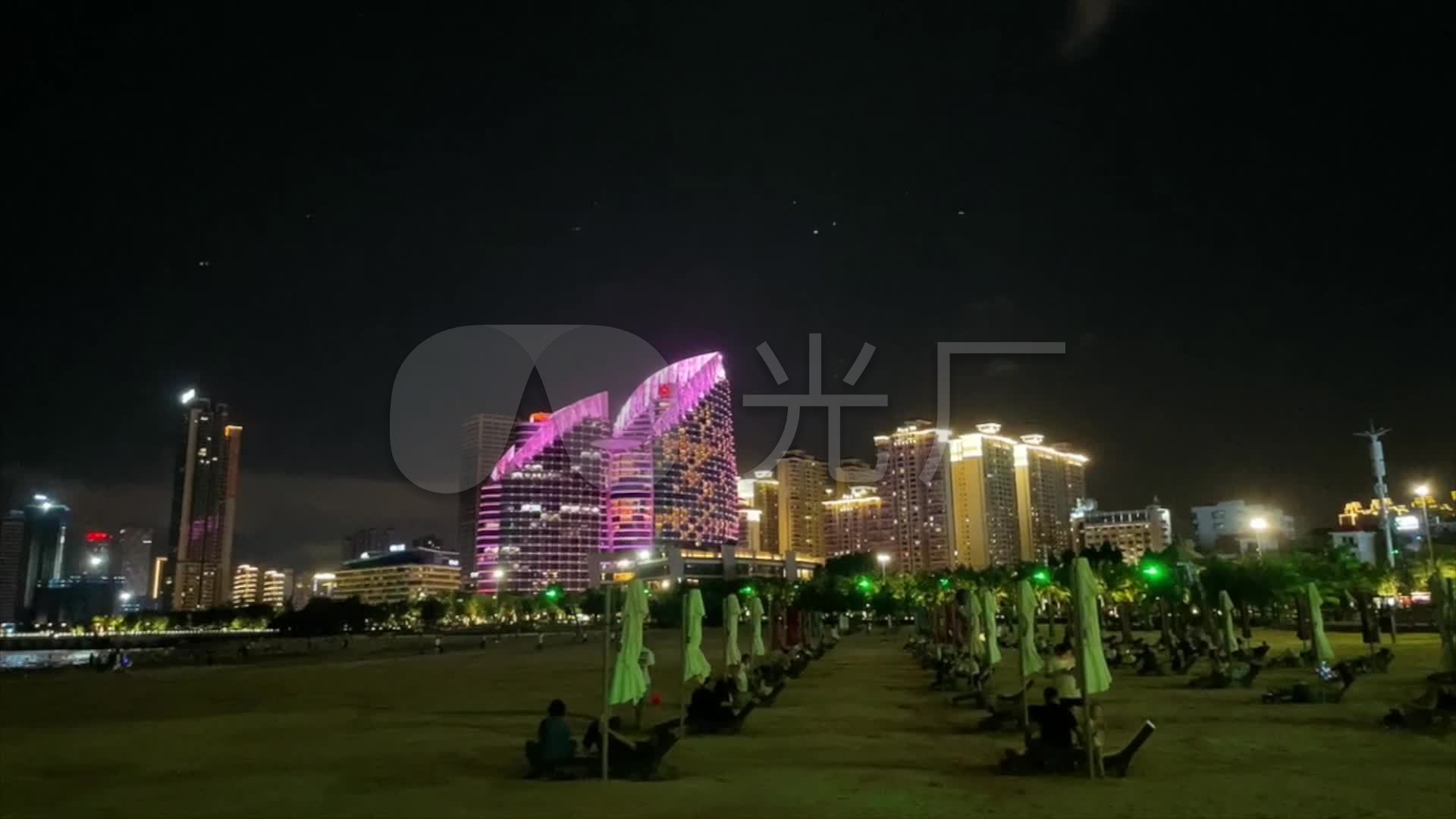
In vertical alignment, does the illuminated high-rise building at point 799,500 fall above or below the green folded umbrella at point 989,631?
above

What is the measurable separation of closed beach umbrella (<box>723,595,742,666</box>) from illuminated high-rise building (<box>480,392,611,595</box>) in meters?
129

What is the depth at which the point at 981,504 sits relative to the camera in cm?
13325

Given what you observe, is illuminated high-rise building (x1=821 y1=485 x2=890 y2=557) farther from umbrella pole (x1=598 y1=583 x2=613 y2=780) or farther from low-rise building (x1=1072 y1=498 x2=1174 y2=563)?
umbrella pole (x1=598 y1=583 x2=613 y2=780)

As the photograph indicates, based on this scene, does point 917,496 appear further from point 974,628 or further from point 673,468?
point 974,628

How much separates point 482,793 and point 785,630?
25256 millimetres

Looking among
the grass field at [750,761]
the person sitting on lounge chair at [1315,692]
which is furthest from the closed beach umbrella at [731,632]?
the person sitting on lounge chair at [1315,692]

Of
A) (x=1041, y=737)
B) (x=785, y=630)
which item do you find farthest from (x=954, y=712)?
(x=785, y=630)

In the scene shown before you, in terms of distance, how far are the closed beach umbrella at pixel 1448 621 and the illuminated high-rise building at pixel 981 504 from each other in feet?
393

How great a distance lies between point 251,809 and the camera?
846cm

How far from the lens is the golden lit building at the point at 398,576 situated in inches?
7082

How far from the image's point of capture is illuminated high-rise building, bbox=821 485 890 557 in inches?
5768

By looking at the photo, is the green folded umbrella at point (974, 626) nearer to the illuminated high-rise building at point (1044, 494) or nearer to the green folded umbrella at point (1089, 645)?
the green folded umbrella at point (1089, 645)

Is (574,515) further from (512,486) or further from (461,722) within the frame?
(461,722)

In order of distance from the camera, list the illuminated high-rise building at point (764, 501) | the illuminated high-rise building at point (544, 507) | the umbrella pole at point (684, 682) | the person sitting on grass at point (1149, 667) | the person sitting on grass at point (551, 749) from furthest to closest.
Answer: the illuminated high-rise building at point (764, 501)
the illuminated high-rise building at point (544, 507)
the person sitting on grass at point (1149, 667)
the umbrella pole at point (684, 682)
the person sitting on grass at point (551, 749)
